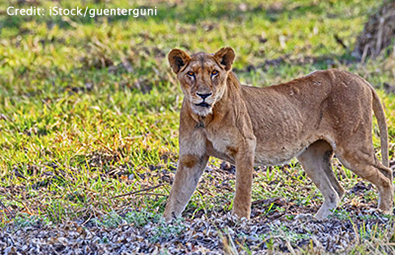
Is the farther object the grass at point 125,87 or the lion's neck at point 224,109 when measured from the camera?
the grass at point 125,87

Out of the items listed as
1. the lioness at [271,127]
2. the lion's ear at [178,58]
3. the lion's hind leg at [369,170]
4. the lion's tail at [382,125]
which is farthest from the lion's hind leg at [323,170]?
the lion's ear at [178,58]

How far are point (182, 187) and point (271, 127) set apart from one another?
0.81m

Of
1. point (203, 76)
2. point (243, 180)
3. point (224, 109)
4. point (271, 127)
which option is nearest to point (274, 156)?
point (271, 127)

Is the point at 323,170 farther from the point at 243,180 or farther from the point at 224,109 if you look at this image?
the point at 224,109

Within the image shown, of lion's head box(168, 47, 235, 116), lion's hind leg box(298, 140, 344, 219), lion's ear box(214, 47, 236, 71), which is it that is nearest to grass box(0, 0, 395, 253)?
lion's hind leg box(298, 140, 344, 219)

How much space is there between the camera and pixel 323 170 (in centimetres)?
562

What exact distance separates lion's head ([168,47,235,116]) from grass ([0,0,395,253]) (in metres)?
1.06

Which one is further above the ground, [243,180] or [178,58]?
[178,58]

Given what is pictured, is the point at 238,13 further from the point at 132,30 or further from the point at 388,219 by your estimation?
the point at 388,219

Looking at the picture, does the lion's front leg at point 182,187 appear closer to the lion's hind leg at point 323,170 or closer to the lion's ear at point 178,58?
the lion's ear at point 178,58

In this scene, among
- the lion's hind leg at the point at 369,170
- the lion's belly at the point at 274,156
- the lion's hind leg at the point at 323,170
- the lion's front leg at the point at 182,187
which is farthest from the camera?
the lion's hind leg at the point at 323,170

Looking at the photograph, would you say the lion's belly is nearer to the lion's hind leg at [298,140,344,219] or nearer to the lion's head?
the lion's hind leg at [298,140,344,219]

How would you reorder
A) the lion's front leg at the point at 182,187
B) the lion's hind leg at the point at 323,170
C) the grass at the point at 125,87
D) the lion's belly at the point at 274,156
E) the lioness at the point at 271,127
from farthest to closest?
the grass at the point at 125,87 < the lion's hind leg at the point at 323,170 < the lion's belly at the point at 274,156 < the lion's front leg at the point at 182,187 < the lioness at the point at 271,127

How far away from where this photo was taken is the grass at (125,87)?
5.86 meters
